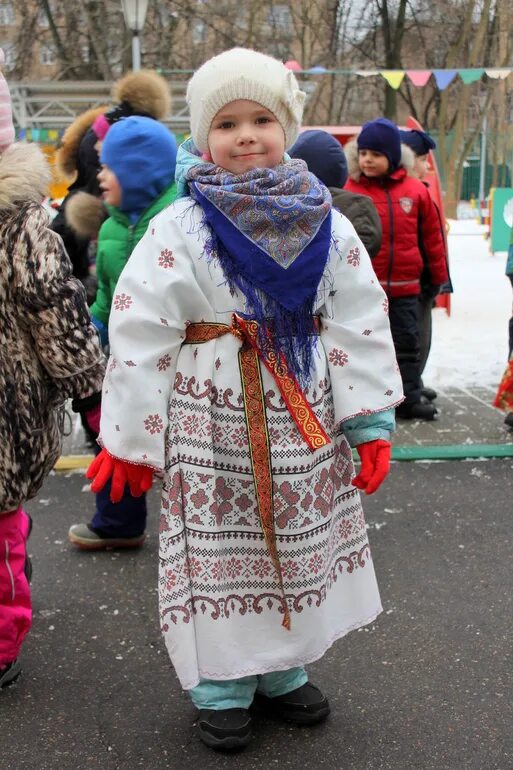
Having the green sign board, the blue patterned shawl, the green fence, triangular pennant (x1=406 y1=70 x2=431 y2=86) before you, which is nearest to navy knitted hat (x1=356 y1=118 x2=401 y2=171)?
the blue patterned shawl

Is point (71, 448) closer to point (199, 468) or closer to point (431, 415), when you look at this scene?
point (431, 415)

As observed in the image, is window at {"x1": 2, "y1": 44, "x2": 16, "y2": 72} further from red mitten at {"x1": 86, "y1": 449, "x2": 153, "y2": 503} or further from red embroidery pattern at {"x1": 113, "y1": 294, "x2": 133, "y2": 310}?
red mitten at {"x1": 86, "y1": 449, "x2": 153, "y2": 503}

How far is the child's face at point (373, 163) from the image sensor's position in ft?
18.6

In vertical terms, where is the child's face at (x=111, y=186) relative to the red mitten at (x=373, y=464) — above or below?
above

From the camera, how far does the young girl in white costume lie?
7.59 ft

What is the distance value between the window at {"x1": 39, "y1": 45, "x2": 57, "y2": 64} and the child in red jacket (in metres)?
17.9

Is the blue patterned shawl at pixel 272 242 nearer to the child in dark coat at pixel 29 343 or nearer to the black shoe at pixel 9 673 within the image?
the child in dark coat at pixel 29 343

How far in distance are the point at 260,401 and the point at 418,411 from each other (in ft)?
12.1

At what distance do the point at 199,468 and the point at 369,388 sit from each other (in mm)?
490

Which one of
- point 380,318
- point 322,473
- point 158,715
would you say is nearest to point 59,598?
point 158,715

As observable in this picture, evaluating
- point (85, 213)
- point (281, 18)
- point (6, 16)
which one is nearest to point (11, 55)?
point (6, 16)

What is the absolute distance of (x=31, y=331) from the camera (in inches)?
104

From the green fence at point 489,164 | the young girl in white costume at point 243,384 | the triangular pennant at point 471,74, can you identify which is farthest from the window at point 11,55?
the young girl in white costume at point 243,384

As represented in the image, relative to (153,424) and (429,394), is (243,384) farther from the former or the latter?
(429,394)
